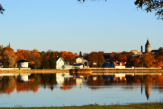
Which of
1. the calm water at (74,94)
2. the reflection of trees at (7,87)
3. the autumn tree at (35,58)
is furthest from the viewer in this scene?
the autumn tree at (35,58)

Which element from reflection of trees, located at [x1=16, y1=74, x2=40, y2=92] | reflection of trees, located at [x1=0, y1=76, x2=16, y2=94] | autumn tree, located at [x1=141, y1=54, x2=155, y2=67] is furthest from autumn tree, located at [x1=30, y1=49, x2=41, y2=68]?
reflection of trees, located at [x1=0, y1=76, x2=16, y2=94]

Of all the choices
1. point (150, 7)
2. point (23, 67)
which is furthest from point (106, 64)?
point (150, 7)

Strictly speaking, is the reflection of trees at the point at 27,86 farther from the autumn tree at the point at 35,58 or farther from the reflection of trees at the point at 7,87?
the autumn tree at the point at 35,58

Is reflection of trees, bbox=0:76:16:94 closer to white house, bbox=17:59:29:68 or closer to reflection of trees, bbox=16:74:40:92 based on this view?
reflection of trees, bbox=16:74:40:92

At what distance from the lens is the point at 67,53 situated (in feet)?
562

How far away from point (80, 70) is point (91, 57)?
40.0 meters

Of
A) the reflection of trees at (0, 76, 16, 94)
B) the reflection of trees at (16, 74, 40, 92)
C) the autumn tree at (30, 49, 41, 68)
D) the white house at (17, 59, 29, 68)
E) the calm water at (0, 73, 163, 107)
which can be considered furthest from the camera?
the autumn tree at (30, 49, 41, 68)

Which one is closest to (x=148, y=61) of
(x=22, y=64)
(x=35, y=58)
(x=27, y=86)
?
(x=35, y=58)

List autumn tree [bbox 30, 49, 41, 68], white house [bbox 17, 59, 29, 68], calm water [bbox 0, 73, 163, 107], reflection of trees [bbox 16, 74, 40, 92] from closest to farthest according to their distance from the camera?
calm water [bbox 0, 73, 163, 107]
reflection of trees [bbox 16, 74, 40, 92]
white house [bbox 17, 59, 29, 68]
autumn tree [bbox 30, 49, 41, 68]

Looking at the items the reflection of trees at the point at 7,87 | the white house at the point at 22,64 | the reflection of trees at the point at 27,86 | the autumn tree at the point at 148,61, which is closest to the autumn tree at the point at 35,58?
the white house at the point at 22,64

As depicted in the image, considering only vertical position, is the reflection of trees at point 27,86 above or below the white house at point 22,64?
below

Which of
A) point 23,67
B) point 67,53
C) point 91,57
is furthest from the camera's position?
point 67,53

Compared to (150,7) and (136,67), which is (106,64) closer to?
(136,67)

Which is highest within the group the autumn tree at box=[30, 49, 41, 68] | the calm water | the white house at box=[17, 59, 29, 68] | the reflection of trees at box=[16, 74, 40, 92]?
the autumn tree at box=[30, 49, 41, 68]
